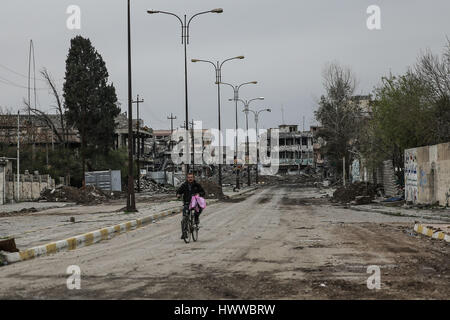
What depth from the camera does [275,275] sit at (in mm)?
8766

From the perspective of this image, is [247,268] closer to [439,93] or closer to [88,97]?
[439,93]

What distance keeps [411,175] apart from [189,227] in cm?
1816

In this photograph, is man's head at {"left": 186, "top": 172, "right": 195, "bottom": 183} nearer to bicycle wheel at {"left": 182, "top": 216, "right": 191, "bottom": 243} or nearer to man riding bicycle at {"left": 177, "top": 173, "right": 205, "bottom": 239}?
man riding bicycle at {"left": 177, "top": 173, "right": 205, "bottom": 239}

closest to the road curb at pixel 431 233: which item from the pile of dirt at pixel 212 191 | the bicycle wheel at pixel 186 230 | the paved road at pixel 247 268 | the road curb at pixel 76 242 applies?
the paved road at pixel 247 268

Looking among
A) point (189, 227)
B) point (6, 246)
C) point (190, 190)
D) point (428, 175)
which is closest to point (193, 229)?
point (189, 227)

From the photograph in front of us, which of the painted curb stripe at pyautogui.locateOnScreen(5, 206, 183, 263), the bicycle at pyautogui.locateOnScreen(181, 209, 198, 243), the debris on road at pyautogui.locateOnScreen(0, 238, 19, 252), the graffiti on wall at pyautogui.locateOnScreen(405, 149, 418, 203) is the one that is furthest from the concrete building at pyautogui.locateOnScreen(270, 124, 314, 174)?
the debris on road at pyautogui.locateOnScreen(0, 238, 19, 252)

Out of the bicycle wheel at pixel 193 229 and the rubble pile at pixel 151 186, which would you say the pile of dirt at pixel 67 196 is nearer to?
Answer: the rubble pile at pixel 151 186

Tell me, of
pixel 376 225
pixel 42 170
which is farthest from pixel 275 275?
pixel 42 170

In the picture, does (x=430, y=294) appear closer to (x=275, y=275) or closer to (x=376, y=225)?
(x=275, y=275)

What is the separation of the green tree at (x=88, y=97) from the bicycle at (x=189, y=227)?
43069 mm

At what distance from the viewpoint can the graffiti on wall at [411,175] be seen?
95.8 ft

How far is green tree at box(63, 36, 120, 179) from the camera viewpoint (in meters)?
57.3

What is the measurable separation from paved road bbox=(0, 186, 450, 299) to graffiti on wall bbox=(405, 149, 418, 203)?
1398 centimetres

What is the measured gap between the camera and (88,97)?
57.6 meters
